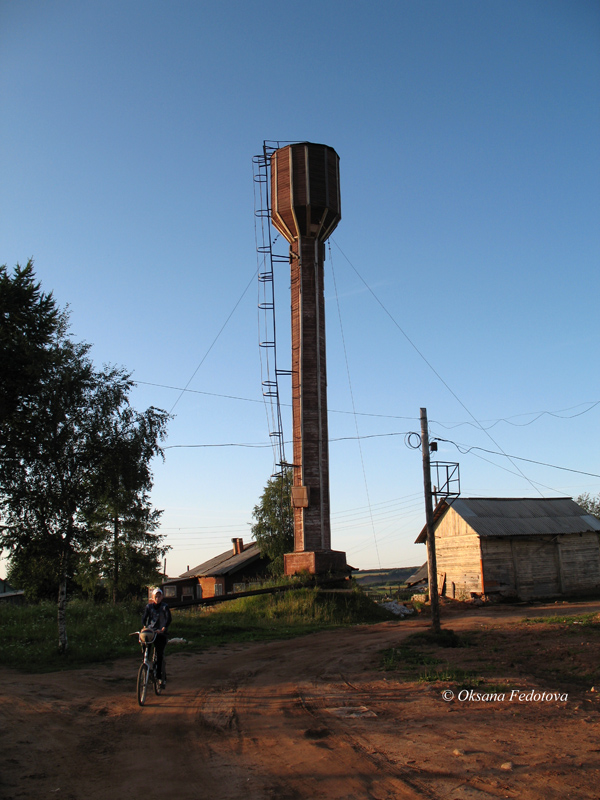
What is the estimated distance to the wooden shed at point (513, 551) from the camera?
33594 mm

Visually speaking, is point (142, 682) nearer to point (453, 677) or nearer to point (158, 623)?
point (158, 623)

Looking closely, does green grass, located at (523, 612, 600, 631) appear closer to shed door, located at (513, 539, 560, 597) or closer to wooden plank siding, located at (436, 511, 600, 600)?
wooden plank siding, located at (436, 511, 600, 600)

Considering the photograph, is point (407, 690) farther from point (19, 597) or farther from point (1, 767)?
point (19, 597)

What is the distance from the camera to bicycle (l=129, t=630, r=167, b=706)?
396 inches

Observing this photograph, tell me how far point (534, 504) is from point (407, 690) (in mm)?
31493

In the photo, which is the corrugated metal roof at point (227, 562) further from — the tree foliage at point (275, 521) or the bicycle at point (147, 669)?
the bicycle at point (147, 669)

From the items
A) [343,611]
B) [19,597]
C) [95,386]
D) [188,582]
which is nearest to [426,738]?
[95,386]

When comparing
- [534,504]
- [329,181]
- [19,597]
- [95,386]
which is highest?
[329,181]

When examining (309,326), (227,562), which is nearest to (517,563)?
(309,326)

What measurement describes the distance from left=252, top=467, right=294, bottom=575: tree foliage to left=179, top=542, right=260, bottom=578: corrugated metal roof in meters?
4.86

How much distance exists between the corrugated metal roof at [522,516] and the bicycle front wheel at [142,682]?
26.5 m

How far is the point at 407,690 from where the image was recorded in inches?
423

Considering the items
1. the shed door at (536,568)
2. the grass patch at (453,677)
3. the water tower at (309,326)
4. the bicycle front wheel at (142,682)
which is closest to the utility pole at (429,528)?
the grass patch at (453,677)

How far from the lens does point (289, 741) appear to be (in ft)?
25.2
